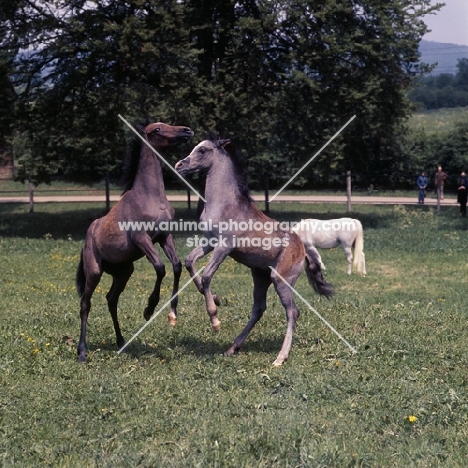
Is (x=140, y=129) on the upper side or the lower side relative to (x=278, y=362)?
upper

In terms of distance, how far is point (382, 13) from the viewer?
25.9m

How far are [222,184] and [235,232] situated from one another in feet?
1.86

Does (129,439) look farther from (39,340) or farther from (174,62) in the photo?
(174,62)

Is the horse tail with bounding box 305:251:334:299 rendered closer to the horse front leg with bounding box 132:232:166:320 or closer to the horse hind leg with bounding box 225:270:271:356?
the horse hind leg with bounding box 225:270:271:356

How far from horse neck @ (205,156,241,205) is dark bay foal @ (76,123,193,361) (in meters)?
0.48

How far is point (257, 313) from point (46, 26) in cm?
1802

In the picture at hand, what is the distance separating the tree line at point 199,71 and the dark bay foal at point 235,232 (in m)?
15.0

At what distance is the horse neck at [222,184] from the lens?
8.56 meters

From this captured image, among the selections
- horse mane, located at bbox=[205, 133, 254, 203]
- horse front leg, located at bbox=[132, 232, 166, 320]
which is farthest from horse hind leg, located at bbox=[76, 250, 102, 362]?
horse mane, located at bbox=[205, 133, 254, 203]

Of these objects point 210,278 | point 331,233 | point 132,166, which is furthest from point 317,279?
point 331,233

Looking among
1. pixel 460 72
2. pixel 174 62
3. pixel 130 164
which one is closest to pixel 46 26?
pixel 174 62

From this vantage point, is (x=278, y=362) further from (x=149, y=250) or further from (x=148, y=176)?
(x=148, y=176)

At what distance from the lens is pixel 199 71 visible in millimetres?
27141

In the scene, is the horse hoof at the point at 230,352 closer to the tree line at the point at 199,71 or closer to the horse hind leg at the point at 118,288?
the horse hind leg at the point at 118,288
